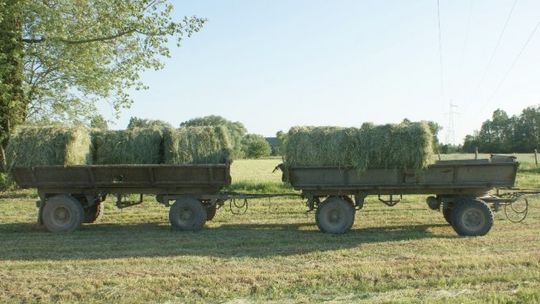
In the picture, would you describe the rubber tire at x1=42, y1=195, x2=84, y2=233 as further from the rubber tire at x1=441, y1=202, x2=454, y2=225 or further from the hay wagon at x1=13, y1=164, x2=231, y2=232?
the rubber tire at x1=441, y1=202, x2=454, y2=225

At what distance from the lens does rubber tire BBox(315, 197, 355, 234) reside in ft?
38.4

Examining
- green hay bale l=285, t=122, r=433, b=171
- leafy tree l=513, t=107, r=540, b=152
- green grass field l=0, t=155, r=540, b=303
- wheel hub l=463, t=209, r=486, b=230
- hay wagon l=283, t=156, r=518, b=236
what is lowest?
green grass field l=0, t=155, r=540, b=303

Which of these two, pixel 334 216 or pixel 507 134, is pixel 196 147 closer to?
pixel 334 216

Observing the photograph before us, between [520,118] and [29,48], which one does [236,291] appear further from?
[520,118]

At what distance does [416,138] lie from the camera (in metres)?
11.3

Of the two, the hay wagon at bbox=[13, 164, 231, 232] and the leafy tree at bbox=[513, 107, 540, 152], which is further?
the leafy tree at bbox=[513, 107, 540, 152]

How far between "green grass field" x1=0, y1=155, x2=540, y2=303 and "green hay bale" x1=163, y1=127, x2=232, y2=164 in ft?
5.28

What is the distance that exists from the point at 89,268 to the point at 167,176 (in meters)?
3.94

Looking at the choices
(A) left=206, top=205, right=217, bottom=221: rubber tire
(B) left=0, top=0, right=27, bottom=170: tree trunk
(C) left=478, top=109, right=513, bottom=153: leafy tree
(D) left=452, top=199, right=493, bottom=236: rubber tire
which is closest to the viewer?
(D) left=452, top=199, right=493, bottom=236: rubber tire

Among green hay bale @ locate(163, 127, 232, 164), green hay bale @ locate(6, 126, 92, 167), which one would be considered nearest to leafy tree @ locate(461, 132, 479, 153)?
green hay bale @ locate(163, 127, 232, 164)

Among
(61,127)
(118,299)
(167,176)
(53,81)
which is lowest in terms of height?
(118,299)

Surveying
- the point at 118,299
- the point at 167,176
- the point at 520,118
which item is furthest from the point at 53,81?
the point at 520,118

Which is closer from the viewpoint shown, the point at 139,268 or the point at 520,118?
the point at 139,268

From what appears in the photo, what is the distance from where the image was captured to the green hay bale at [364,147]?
1130cm
